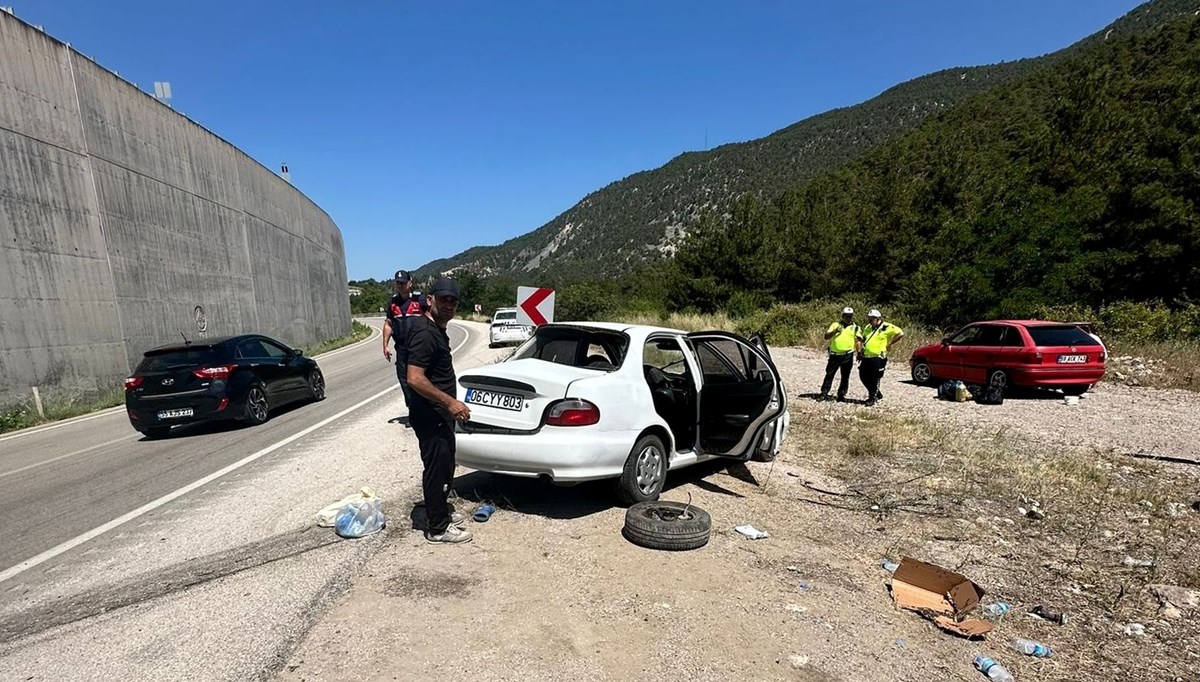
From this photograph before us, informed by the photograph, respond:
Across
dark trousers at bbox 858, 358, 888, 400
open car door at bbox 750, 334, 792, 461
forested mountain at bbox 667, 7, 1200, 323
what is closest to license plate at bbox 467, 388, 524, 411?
open car door at bbox 750, 334, 792, 461

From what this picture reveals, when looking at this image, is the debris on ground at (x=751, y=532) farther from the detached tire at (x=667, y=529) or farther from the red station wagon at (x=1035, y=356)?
the red station wagon at (x=1035, y=356)

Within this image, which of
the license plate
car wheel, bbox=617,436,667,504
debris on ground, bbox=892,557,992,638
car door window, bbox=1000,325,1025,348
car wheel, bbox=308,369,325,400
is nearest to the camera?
debris on ground, bbox=892,557,992,638

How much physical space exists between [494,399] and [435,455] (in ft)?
2.47

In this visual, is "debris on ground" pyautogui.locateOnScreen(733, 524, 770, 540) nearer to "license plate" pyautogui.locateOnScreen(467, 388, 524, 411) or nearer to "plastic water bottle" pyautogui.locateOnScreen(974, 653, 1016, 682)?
"plastic water bottle" pyautogui.locateOnScreen(974, 653, 1016, 682)

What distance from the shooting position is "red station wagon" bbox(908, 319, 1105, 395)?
10000 mm

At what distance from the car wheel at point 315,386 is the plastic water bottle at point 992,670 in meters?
11.0

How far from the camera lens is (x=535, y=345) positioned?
5.57m

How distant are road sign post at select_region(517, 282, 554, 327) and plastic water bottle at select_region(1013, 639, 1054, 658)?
7.23m

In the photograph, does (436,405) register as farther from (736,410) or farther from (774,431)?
(774,431)

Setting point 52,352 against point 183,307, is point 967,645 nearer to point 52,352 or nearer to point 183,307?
point 52,352

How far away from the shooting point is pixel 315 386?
1096cm

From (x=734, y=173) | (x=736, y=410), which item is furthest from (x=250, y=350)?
(x=734, y=173)

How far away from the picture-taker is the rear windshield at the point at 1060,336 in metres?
10.1

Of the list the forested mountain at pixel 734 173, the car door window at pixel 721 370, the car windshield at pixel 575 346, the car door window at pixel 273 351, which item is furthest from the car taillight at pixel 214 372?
the forested mountain at pixel 734 173
